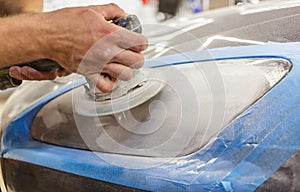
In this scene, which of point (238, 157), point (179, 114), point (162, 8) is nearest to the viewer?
point (238, 157)

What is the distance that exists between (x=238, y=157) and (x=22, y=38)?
0.29 m

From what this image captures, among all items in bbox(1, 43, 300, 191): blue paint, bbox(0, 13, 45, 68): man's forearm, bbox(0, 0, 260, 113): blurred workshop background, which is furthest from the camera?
bbox(0, 0, 260, 113): blurred workshop background

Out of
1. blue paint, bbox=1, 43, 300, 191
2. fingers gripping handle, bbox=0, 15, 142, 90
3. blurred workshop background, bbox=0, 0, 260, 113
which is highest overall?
fingers gripping handle, bbox=0, 15, 142, 90

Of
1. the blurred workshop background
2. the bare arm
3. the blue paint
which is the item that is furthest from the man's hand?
the blurred workshop background

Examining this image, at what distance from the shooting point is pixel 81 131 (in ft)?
1.83

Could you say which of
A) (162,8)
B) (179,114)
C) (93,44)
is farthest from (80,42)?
(162,8)

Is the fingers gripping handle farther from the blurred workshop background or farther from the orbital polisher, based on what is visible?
the blurred workshop background

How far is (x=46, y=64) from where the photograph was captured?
20.6 inches

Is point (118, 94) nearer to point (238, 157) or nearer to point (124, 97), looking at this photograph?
point (124, 97)

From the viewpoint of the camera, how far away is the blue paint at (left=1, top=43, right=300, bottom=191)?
1.26ft

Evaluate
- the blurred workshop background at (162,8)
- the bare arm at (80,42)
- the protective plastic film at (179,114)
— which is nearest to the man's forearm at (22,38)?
the bare arm at (80,42)

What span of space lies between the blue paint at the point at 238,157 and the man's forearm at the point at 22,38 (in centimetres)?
14

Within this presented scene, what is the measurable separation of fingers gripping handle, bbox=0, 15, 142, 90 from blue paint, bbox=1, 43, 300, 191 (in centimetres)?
12

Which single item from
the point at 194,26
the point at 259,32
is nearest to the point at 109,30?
the point at 259,32
